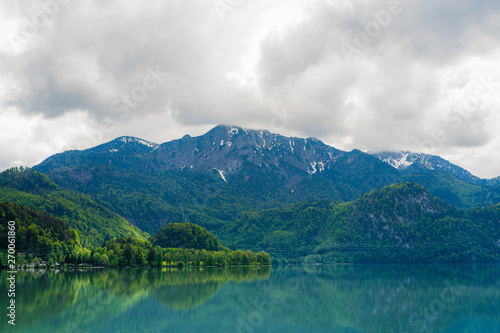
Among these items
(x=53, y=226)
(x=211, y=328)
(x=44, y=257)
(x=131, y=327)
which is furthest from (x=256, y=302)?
(x=53, y=226)

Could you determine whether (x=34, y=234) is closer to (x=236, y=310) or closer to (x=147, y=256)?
(x=147, y=256)

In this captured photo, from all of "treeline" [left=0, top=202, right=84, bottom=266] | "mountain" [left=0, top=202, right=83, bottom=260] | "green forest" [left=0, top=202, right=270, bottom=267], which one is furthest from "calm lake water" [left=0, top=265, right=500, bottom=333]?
"green forest" [left=0, top=202, right=270, bottom=267]

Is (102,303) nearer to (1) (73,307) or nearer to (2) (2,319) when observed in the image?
(1) (73,307)

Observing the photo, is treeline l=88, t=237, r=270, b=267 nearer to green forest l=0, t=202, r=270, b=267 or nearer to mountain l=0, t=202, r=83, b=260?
green forest l=0, t=202, r=270, b=267

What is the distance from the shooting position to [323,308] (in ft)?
198

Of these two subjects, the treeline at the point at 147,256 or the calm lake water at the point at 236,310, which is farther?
the treeline at the point at 147,256

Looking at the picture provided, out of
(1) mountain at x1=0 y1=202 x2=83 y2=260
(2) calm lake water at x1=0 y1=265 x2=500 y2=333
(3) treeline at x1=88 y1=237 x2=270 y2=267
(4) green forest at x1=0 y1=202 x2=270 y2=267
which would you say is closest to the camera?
(2) calm lake water at x1=0 y1=265 x2=500 y2=333

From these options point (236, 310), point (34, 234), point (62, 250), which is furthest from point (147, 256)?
point (236, 310)

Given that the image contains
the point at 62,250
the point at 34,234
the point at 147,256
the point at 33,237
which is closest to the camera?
the point at 33,237

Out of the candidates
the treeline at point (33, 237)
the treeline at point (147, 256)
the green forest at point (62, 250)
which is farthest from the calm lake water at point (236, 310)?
the treeline at point (147, 256)

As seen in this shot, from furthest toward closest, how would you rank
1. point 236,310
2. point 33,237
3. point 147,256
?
point 147,256 < point 33,237 < point 236,310

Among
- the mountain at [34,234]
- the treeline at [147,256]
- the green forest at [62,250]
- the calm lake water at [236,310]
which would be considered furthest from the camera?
the treeline at [147,256]

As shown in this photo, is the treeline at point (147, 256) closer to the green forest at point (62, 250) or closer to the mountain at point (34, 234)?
the green forest at point (62, 250)

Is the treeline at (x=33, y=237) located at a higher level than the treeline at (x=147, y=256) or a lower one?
higher
